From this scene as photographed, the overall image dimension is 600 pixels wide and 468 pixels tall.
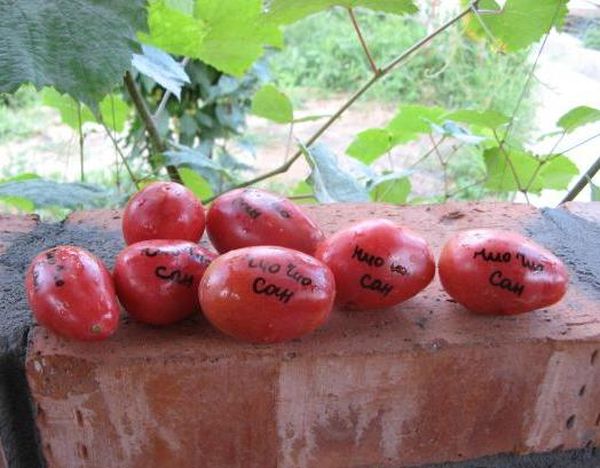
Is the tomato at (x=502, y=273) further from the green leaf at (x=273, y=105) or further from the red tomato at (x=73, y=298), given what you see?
the green leaf at (x=273, y=105)

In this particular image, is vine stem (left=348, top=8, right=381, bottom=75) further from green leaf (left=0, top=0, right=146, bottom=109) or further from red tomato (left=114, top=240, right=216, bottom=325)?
red tomato (left=114, top=240, right=216, bottom=325)

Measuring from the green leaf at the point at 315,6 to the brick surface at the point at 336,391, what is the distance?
0.41 m

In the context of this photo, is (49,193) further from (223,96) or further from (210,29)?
(223,96)

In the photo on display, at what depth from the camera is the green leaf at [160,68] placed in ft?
2.94

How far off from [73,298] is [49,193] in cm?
34

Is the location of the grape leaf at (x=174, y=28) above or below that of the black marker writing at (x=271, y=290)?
above

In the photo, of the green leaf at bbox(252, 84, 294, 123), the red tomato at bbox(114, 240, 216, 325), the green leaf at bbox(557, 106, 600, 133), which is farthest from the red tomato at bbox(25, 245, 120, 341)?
the green leaf at bbox(557, 106, 600, 133)

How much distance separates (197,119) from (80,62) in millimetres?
1472

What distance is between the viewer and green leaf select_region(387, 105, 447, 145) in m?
1.12

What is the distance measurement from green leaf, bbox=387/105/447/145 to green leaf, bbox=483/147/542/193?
11 cm

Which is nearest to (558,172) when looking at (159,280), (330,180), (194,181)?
(330,180)

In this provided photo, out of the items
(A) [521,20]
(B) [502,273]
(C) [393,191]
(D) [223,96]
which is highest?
(A) [521,20]

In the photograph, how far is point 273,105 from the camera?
1118mm

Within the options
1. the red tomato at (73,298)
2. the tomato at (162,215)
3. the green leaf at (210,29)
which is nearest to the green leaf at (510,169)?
the green leaf at (210,29)
